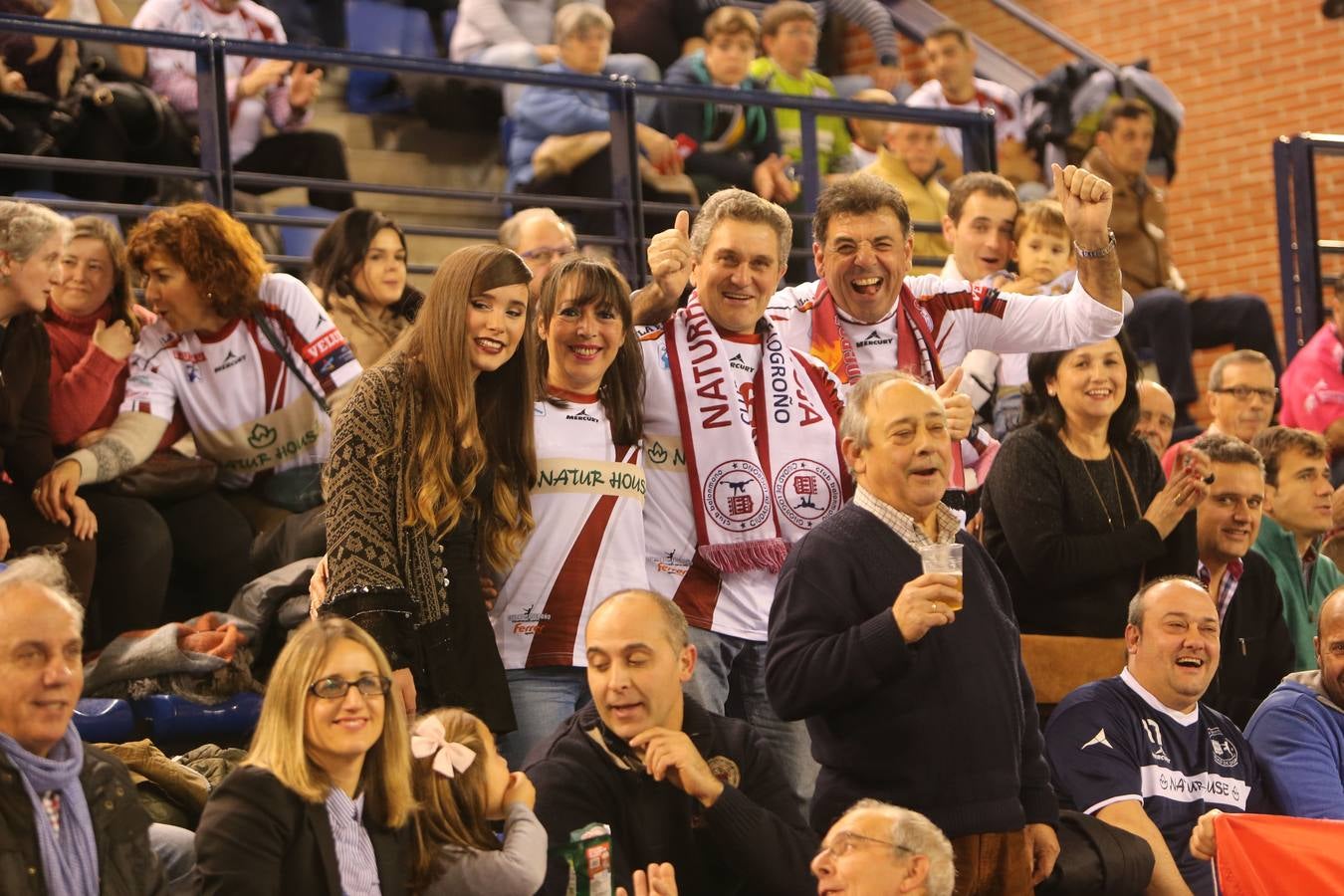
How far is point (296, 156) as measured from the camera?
25.1ft

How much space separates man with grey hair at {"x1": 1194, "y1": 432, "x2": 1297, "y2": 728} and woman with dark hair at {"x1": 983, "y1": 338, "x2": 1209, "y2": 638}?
11.1 inches

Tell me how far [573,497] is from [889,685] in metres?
0.90

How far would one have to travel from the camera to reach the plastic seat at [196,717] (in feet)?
16.0

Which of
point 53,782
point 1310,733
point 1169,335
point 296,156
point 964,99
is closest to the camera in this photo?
point 53,782

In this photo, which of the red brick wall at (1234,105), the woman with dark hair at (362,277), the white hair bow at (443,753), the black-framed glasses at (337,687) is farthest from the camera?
the red brick wall at (1234,105)

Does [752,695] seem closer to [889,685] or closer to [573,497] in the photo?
[573,497]

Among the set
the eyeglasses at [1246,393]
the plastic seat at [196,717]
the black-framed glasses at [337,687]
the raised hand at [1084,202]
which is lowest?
the plastic seat at [196,717]

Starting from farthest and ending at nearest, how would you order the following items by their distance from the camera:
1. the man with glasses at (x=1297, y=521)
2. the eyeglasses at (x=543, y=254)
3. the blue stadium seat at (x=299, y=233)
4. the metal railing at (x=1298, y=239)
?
the metal railing at (x=1298, y=239) < the blue stadium seat at (x=299, y=233) < the man with glasses at (x=1297, y=521) < the eyeglasses at (x=543, y=254)

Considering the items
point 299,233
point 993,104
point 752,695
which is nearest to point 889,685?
Answer: point 752,695

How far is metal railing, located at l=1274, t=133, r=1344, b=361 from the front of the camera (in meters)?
8.81

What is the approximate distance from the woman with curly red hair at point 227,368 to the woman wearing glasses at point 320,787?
1.98 metres

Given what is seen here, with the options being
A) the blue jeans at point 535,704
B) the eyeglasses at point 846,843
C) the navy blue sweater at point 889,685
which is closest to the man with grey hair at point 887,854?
the eyeglasses at point 846,843

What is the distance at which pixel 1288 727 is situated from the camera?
5102mm

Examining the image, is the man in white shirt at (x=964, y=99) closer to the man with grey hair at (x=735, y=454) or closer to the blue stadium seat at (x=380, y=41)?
the blue stadium seat at (x=380, y=41)
